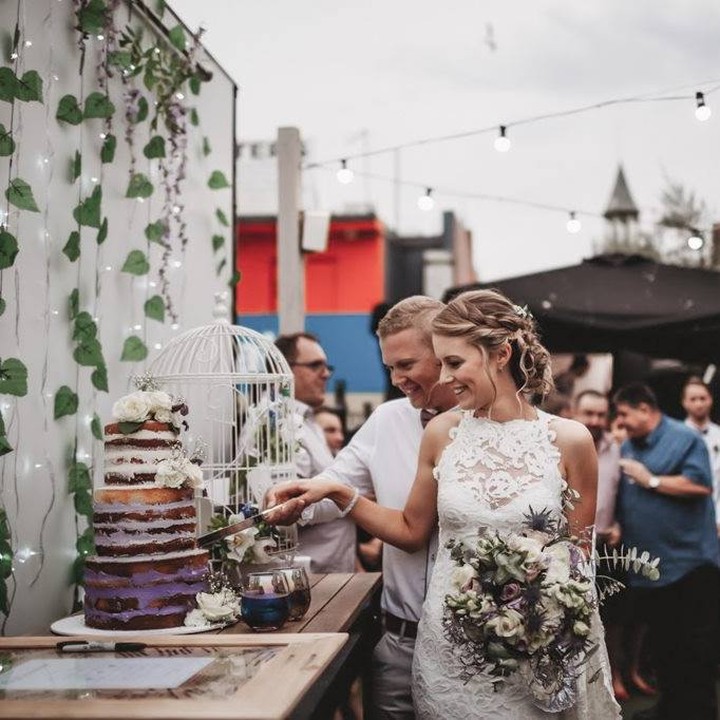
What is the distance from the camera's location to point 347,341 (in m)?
17.0

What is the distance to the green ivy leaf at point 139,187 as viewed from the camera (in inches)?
152

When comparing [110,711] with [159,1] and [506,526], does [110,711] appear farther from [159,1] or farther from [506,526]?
[159,1]

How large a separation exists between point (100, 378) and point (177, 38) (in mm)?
1600

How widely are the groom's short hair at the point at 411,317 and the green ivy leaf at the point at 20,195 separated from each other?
1.10m

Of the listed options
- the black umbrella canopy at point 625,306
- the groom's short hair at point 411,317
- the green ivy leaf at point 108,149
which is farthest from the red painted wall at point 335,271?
the groom's short hair at point 411,317

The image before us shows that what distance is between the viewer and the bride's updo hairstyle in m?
2.73

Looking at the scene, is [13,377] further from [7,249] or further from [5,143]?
[5,143]

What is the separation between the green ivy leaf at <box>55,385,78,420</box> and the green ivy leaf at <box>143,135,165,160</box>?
1.15 metres

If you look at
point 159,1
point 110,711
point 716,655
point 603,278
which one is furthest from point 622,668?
point 110,711

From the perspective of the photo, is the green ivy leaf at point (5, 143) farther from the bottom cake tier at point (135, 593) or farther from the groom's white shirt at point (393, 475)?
the groom's white shirt at point (393, 475)

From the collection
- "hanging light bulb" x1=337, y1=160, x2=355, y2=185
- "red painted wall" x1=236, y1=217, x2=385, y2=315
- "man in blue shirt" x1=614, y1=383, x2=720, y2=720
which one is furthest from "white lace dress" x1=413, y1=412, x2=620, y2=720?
"red painted wall" x1=236, y1=217, x2=385, y2=315

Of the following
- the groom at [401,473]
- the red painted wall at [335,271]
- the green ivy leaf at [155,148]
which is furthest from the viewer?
the red painted wall at [335,271]

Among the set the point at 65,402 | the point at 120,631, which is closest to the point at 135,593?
the point at 120,631

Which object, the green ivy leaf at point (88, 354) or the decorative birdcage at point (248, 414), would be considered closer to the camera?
the green ivy leaf at point (88, 354)
